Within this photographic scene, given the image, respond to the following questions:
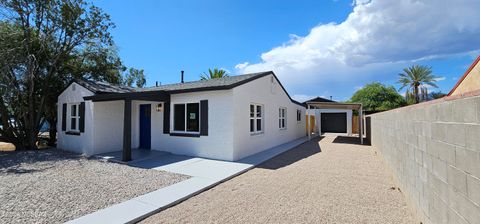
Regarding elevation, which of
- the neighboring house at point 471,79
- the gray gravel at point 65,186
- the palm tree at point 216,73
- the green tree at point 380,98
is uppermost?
the palm tree at point 216,73

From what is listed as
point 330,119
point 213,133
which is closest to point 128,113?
point 213,133

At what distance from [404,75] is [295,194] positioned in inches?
1273

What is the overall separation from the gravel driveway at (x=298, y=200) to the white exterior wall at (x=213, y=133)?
6.13 ft

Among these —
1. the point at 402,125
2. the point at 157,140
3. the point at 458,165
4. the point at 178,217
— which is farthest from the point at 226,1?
the point at 458,165

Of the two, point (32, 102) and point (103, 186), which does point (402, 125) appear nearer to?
point (103, 186)

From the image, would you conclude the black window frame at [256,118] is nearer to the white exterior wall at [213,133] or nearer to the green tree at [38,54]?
the white exterior wall at [213,133]

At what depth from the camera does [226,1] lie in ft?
36.2

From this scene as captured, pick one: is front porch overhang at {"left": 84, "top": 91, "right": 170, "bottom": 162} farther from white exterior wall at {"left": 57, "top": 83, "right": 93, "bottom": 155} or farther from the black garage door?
the black garage door

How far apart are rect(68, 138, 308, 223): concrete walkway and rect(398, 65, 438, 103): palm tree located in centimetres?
2815

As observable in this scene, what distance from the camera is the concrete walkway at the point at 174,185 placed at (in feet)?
12.8

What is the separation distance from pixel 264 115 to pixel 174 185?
6.56 meters

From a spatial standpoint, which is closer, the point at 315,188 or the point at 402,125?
the point at 402,125

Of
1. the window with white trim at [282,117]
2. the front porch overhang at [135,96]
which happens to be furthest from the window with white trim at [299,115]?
the front porch overhang at [135,96]

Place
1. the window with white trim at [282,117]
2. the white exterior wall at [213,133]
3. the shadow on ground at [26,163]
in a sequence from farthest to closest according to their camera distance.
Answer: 1. the window with white trim at [282,117]
2. the white exterior wall at [213,133]
3. the shadow on ground at [26,163]
